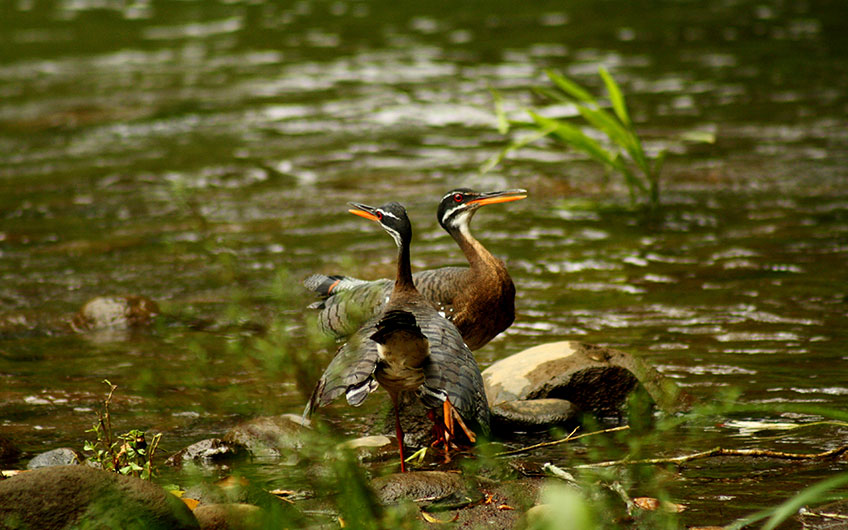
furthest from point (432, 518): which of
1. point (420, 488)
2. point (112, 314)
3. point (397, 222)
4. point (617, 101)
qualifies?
point (617, 101)

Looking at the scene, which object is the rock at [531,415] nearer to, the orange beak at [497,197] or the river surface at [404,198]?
the river surface at [404,198]

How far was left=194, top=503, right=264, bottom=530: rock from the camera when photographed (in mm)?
4344

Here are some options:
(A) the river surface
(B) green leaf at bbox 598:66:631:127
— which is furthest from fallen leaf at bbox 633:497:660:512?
(B) green leaf at bbox 598:66:631:127

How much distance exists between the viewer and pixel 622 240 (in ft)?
32.7

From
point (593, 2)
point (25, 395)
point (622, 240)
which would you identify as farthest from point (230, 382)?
point (593, 2)

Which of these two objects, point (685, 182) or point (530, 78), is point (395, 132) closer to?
point (530, 78)

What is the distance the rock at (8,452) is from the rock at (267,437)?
3.61 feet

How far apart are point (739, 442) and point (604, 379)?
869mm

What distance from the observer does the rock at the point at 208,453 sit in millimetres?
5633

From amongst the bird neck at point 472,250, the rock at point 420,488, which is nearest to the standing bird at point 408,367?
the rock at point 420,488

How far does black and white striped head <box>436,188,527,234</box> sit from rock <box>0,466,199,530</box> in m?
3.05

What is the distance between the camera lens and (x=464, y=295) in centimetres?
639

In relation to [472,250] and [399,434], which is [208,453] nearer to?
[399,434]

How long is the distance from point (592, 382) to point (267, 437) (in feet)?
5.98
